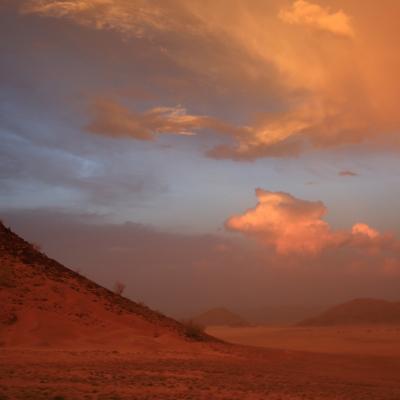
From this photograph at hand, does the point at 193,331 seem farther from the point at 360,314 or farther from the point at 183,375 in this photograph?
the point at 360,314

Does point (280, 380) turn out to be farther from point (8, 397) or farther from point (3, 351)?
point (3, 351)

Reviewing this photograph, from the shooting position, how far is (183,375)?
62.6 ft

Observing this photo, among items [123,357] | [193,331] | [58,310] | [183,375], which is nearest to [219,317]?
[193,331]

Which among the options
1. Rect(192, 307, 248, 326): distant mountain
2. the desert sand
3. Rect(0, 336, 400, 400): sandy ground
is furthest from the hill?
Rect(192, 307, 248, 326): distant mountain

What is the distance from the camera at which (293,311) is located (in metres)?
166

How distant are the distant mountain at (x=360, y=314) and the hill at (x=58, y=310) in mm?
54372

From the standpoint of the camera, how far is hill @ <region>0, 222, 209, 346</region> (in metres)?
28.1

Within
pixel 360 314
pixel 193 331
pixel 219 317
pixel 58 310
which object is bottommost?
pixel 219 317

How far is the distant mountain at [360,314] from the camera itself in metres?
84.8

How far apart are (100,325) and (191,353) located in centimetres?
705

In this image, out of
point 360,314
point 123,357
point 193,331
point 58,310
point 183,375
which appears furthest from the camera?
point 360,314

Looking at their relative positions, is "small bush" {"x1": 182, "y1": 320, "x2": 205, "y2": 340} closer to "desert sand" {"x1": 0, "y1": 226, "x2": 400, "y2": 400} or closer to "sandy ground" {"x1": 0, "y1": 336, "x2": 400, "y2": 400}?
"desert sand" {"x1": 0, "y1": 226, "x2": 400, "y2": 400}

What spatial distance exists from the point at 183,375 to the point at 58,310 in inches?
577

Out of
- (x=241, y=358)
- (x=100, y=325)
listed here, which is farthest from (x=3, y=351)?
(x=241, y=358)
